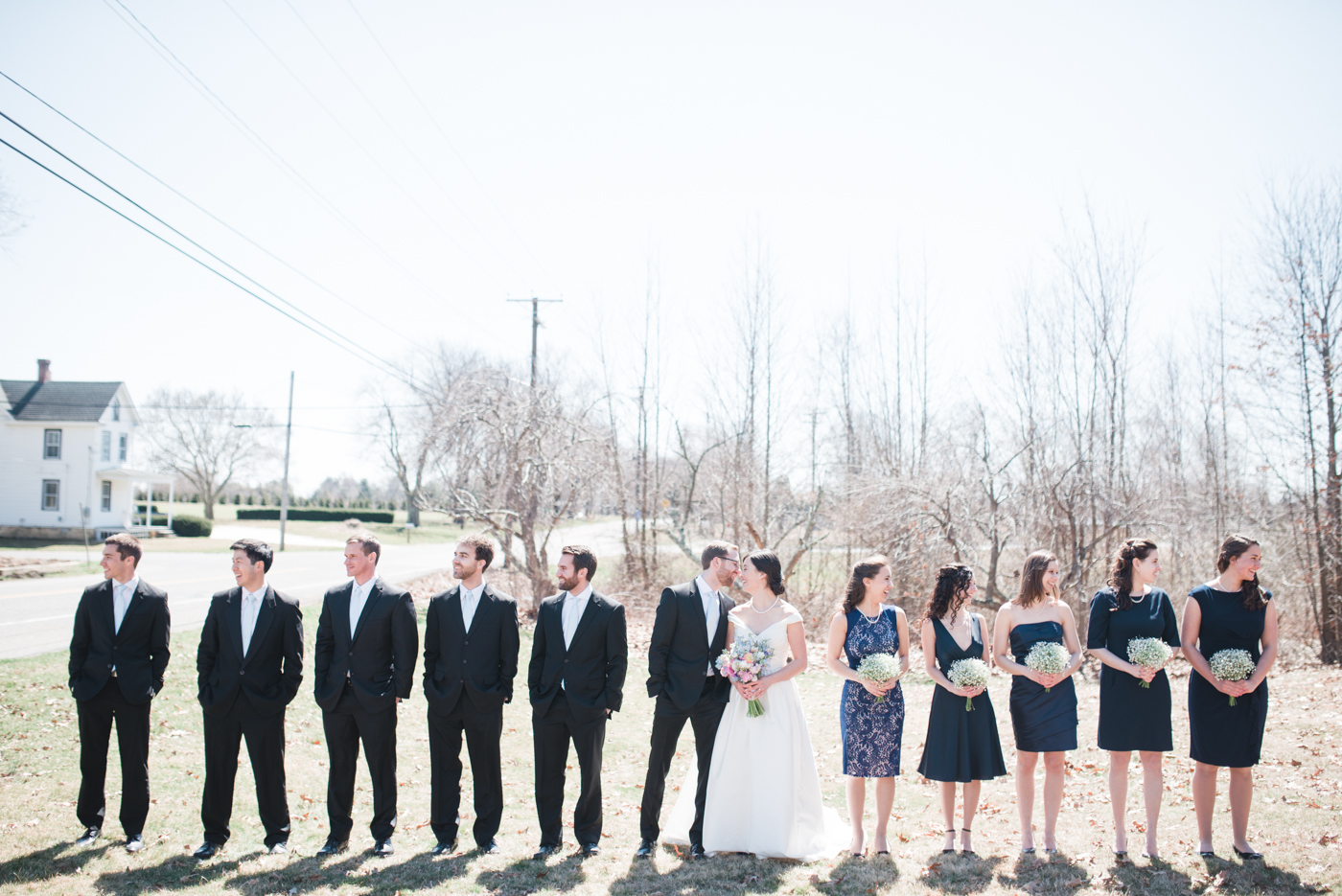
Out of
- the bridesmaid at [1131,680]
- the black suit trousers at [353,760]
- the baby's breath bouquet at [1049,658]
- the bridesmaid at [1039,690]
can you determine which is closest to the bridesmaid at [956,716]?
the bridesmaid at [1039,690]

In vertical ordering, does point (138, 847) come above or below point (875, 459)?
below

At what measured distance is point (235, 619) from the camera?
524 cm

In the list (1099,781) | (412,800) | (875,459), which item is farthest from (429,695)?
(875,459)

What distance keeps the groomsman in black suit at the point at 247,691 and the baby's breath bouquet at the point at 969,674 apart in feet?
13.8

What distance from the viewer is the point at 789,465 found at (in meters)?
20.3

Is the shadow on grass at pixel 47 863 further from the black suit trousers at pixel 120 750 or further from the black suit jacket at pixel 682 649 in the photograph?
the black suit jacket at pixel 682 649

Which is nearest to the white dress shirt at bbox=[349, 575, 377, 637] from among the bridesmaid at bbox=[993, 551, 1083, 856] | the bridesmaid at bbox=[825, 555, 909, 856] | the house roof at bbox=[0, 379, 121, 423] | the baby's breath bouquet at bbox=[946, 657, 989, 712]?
the bridesmaid at bbox=[825, 555, 909, 856]

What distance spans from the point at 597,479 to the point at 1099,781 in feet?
41.1

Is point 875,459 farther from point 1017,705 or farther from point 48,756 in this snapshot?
point 48,756

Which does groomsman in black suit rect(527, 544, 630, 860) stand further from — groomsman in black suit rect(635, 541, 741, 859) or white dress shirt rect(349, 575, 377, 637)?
white dress shirt rect(349, 575, 377, 637)

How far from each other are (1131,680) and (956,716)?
45.8 inches

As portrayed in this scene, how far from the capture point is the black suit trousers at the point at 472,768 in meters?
5.27

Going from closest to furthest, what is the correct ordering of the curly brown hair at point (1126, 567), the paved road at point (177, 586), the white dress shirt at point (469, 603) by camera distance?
the curly brown hair at point (1126, 567), the white dress shirt at point (469, 603), the paved road at point (177, 586)

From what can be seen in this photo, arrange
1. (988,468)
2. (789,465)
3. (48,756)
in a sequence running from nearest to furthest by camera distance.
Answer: (48,756) → (988,468) → (789,465)
